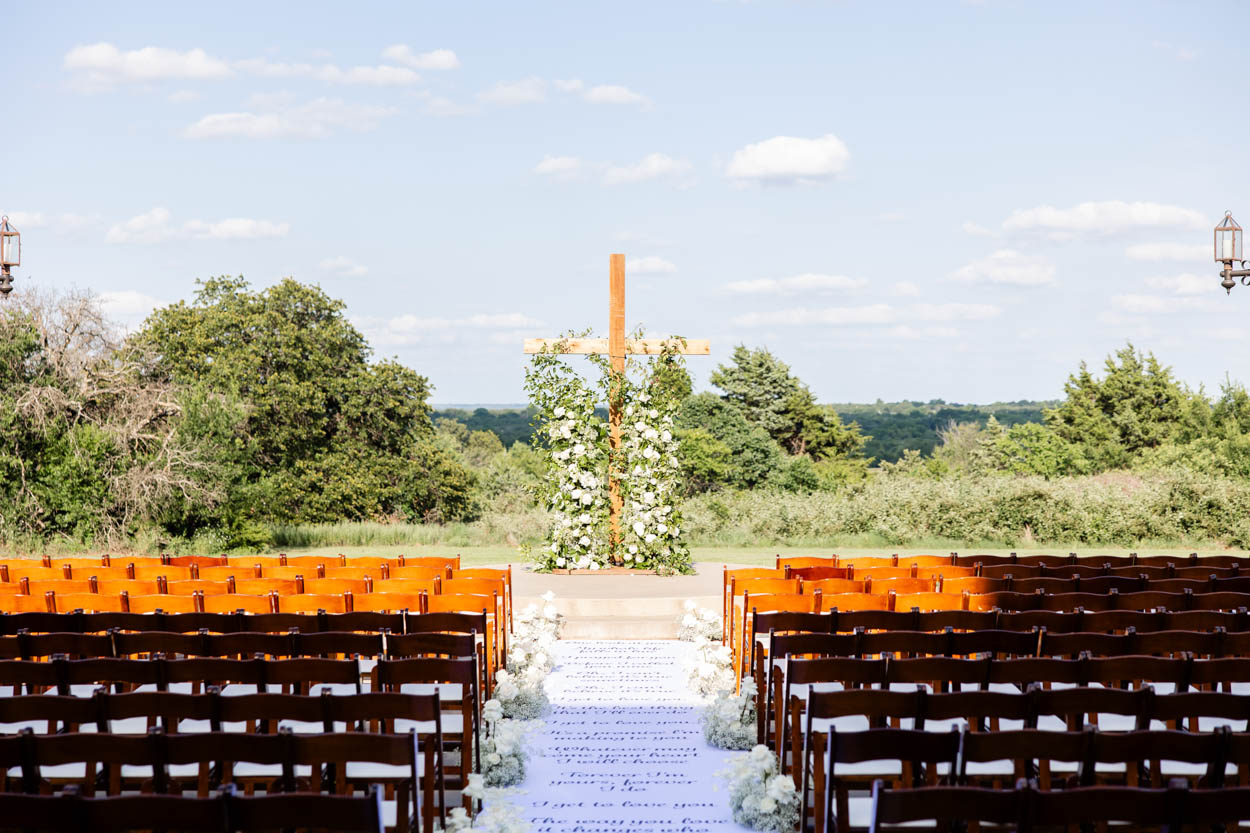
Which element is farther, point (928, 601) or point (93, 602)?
point (928, 601)

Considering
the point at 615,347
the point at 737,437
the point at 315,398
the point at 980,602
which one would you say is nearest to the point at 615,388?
the point at 615,347

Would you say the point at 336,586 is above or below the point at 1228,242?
below

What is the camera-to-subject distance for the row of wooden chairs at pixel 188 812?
2787mm

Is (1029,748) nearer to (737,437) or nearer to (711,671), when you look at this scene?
(711,671)

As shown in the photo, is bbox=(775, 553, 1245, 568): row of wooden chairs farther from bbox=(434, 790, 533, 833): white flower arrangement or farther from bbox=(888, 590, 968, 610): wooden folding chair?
bbox=(434, 790, 533, 833): white flower arrangement

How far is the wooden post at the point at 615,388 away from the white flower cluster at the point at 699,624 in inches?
95.1

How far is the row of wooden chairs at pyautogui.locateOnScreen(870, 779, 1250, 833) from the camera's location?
2855mm

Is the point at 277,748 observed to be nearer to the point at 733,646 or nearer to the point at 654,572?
the point at 733,646

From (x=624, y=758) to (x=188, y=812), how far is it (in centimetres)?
294

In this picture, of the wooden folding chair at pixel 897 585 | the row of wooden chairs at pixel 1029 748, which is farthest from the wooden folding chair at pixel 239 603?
the row of wooden chairs at pixel 1029 748

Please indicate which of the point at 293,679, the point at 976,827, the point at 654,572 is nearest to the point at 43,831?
the point at 293,679

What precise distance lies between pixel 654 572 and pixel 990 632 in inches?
236

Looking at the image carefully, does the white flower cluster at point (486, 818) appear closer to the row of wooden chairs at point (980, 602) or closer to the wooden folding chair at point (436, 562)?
the row of wooden chairs at point (980, 602)

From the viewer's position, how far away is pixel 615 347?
440 inches
